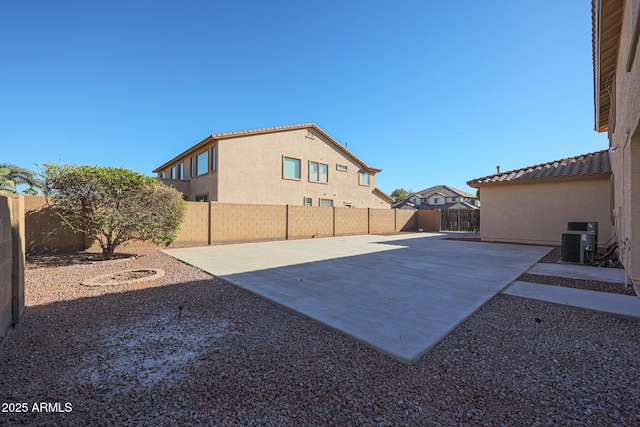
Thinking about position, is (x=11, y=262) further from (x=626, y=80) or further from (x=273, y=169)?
(x=273, y=169)

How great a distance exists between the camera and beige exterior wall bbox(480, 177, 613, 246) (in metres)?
11.0

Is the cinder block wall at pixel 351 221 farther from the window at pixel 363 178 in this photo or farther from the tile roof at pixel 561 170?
the tile roof at pixel 561 170

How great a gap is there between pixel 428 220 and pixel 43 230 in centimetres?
2373

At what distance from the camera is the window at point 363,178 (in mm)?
23516

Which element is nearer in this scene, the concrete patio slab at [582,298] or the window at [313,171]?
the concrete patio slab at [582,298]

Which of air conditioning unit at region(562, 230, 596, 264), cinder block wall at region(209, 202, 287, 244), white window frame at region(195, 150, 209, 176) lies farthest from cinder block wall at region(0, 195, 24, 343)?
white window frame at region(195, 150, 209, 176)

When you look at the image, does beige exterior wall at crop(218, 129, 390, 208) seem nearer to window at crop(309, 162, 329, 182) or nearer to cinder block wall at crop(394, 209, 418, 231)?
window at crop(309, 162, 329, 182)

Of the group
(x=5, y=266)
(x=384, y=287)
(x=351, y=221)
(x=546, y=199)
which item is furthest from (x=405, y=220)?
(x=5, y=266)

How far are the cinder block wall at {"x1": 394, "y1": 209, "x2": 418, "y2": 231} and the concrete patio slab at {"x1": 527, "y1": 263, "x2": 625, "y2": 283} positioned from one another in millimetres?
15144

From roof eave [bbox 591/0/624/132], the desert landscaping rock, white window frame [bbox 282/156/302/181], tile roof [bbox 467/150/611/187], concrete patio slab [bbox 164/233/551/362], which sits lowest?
the desert landscaping rock

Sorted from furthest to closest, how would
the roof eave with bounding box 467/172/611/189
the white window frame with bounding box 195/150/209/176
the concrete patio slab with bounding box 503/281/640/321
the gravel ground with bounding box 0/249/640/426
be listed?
the white window frame with bounding box 195/150/209/176, the roof eave with bounding box 467/172/611/189, the concrete patio slab with bounding box 503/281/640/321, the gravel ground with bounding box 0/249/640/426

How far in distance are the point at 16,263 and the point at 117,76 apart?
11610 mm

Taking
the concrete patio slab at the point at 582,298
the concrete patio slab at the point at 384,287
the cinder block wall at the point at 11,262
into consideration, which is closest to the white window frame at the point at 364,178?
the concrete patio slab at the point at 384,287

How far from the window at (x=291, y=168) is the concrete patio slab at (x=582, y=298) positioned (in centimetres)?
1522
